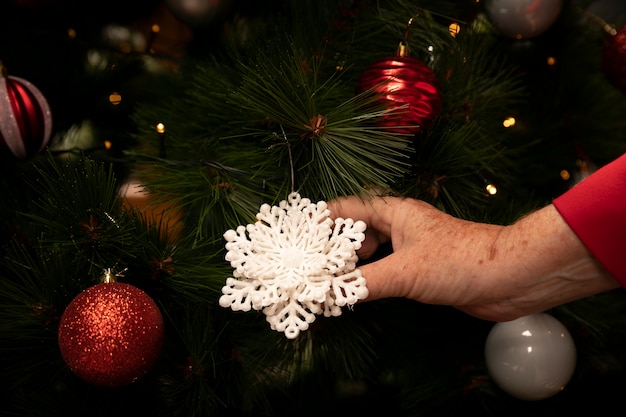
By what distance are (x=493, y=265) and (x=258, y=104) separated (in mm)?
216

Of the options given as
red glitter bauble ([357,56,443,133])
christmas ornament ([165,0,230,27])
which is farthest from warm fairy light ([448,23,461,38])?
christmas ornament ([165,0,230,27])

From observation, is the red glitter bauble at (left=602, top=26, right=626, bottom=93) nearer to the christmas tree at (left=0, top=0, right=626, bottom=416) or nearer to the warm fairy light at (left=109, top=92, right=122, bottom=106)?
the christmas tree at (left=0, top=0, right=626, bottom=416)

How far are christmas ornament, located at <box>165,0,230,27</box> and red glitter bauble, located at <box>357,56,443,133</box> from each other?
267 mm

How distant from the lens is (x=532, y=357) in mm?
604

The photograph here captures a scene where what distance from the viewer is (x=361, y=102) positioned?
0.51 m

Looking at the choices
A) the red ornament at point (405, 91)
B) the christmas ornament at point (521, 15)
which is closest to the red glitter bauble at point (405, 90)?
the red ornament at point (405, 91)

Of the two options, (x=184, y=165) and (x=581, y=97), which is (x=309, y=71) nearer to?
(x=184, y=165)

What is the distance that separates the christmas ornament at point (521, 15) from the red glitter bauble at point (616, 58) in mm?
69

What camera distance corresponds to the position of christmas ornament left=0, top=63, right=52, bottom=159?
583 millimetres

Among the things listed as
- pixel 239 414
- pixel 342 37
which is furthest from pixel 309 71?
pixel 239 414

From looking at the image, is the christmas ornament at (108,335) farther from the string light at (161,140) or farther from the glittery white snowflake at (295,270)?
the string light at (161,140)

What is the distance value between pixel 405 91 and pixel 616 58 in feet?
0.99

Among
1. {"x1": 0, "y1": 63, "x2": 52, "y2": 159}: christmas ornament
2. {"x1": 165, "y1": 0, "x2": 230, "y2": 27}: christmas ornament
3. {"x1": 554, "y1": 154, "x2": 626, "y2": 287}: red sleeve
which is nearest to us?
{"x1": 554, "y1": 154, "x2": 626, "y2": 287}: red sleeve

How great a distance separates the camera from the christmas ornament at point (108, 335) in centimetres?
45
